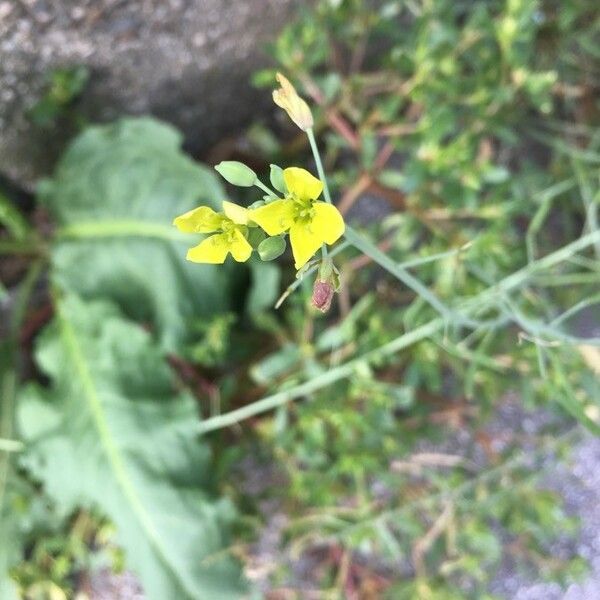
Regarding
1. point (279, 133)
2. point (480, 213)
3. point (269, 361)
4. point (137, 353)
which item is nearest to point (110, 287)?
point (137, 353)

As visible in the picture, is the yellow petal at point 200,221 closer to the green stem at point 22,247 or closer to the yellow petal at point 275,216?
the yellow petal at point 275,216

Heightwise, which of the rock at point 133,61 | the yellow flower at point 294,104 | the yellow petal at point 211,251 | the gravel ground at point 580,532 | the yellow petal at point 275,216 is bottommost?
the gravel ground at point 580,532

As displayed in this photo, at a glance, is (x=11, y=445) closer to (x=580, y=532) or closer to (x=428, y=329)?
(x=428, y=329)

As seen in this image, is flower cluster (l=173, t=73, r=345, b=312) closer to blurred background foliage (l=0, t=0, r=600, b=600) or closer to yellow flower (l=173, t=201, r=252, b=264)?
yellow flower (l=173, t=201, r=252, b=264)

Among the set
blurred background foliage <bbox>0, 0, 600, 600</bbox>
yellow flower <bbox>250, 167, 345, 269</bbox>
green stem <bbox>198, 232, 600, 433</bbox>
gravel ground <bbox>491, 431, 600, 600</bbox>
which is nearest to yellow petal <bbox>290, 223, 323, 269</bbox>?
yellow flower <bbox>250, 167, 345, 269</bbox>

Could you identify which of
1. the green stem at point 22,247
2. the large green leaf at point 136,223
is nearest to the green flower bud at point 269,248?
the large green leaf at point 136,223
